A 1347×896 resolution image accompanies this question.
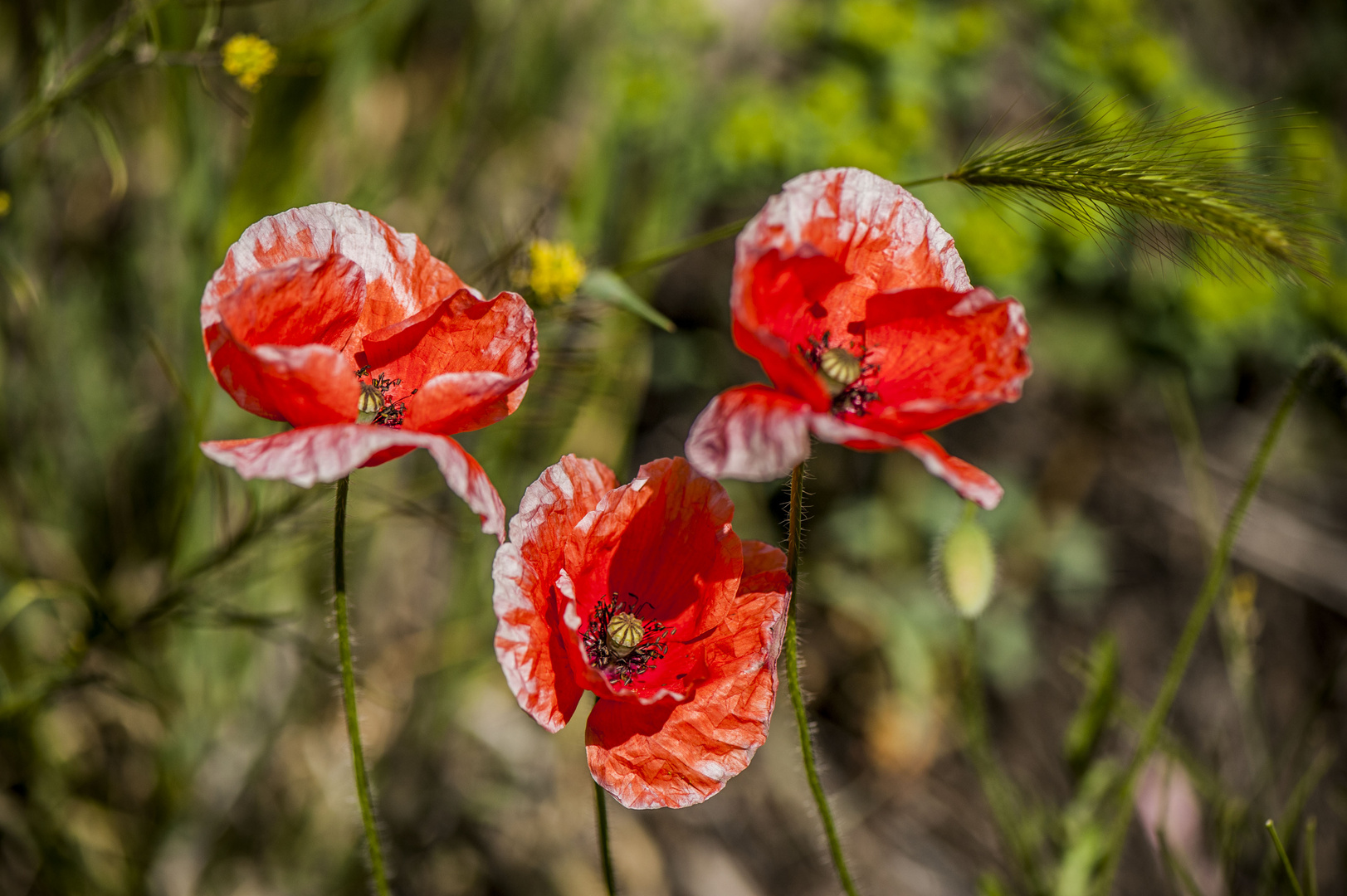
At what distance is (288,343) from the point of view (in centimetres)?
120

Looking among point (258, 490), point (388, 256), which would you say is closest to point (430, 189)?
point (258, 490)

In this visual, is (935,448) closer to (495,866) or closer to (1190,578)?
(495,866)

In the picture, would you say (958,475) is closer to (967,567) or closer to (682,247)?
(967,567)

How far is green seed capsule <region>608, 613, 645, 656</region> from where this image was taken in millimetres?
1277

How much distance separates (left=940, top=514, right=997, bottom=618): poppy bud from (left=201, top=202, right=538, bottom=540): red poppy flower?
0.78 m

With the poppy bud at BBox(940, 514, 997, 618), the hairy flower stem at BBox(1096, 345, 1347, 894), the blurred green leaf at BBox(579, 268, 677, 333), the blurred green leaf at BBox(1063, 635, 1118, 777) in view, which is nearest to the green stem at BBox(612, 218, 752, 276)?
the blurred green leaf at BBox(579, 268, 677, 333)

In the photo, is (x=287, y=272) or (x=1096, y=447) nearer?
Result: (x=287, y=272)

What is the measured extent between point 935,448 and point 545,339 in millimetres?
1427

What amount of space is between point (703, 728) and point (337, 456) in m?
0.55

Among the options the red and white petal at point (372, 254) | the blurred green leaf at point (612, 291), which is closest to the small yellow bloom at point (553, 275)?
the blurred green leaf at point (612, 291)

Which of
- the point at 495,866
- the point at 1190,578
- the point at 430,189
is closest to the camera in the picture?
the point at 495,866

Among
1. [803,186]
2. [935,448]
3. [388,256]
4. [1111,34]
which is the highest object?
[803,186]

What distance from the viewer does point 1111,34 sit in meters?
3.46

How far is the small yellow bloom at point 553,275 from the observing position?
1.75 metres
